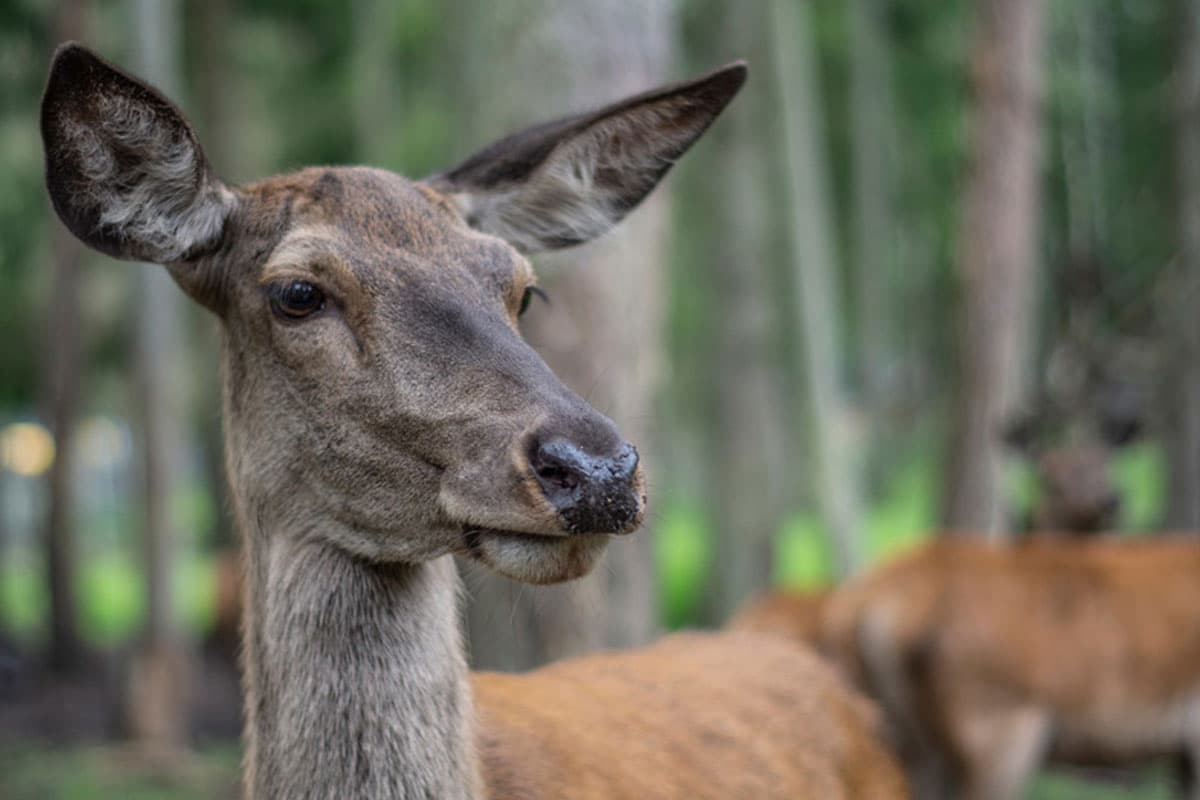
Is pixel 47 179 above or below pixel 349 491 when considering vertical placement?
above

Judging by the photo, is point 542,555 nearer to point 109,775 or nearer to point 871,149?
point 109,775

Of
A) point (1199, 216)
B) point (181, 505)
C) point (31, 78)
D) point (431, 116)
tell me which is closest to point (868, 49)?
point (431, 116)

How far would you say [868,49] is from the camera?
59.2 feet

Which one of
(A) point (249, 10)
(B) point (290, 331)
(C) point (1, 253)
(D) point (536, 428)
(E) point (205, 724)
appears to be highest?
(A) point (249, 10)

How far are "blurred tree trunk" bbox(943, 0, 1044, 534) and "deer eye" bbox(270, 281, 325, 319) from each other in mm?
8092

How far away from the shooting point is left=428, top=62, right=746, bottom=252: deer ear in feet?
11.9

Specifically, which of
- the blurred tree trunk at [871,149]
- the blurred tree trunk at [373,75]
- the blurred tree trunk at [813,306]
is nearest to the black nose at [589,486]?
the blurred tree trunk at [813,306]

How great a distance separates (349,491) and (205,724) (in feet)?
32.5

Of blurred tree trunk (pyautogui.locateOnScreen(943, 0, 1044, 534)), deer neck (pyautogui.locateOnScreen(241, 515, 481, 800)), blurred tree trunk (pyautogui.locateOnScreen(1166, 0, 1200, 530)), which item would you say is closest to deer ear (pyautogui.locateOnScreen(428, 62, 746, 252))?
deer neck (pyautogui.locateOnScreen(241, 515, 481, 800))

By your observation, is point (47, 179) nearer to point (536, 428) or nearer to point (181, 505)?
point (536, 428)

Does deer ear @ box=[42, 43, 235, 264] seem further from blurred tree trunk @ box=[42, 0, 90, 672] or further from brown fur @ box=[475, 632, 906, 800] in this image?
blurred tree trunk @ box=[42, 0, 90, 672]

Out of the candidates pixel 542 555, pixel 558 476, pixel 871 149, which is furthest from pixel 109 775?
pixel 871 149

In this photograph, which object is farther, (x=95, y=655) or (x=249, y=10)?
(x=249, y=10)

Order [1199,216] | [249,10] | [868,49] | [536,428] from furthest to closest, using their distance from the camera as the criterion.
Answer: [868,49] < [249,10] < [1199,216] < [536,428]
